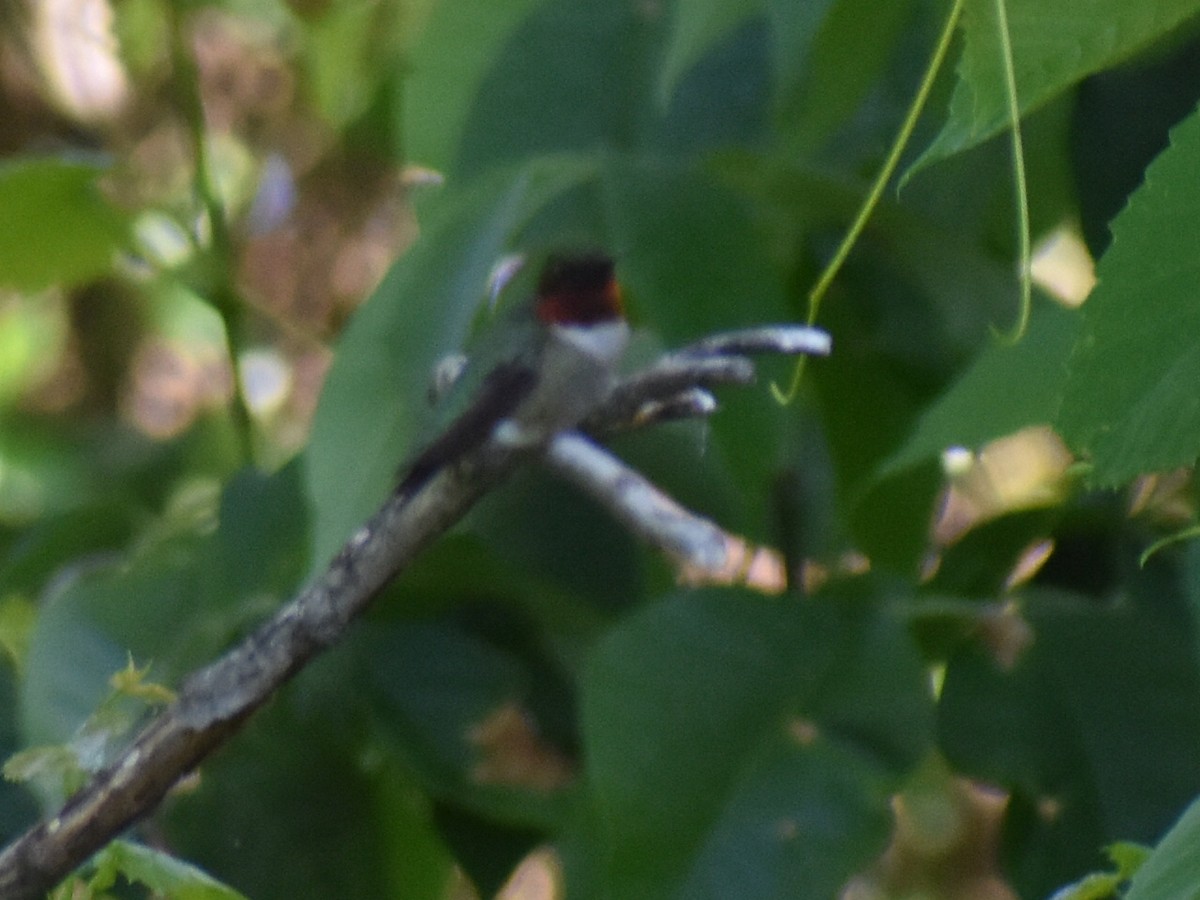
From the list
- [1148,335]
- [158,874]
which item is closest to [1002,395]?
[1148,335]

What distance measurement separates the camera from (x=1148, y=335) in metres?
0.59

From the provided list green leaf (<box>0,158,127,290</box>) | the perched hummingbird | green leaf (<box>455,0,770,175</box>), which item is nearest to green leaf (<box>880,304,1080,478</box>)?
the perched hummingbird

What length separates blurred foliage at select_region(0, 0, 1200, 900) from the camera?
2.77ft

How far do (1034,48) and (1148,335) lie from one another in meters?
0.12

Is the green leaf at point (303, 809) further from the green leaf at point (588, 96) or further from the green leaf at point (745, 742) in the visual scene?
the green leaf at point (588, 96)

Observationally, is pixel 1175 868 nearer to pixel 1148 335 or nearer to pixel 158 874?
pixel 1148 335

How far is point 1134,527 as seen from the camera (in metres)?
1.03

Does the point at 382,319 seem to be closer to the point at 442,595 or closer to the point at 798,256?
the point at 442,595

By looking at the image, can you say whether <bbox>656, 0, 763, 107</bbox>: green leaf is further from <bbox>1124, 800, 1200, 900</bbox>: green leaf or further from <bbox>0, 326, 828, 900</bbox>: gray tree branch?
<bbox>1124, 800, 1200, 900</bbox>: green leaf

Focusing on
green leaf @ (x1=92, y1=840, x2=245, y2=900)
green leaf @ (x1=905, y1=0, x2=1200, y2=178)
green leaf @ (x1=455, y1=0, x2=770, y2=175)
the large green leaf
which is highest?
green leaf @ (x1=905, y1=0, x2=1200, y2=178)

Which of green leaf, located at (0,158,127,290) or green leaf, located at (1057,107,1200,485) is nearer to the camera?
green leaf, located at (1057,107,1200,485)

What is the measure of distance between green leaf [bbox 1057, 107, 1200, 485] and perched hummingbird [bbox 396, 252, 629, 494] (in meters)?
0.26

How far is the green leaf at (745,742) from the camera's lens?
838 millimetres

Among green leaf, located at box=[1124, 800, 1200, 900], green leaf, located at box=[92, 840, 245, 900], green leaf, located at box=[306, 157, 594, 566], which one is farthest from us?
green leaf, located at box=[306, 157, 594, 566]
